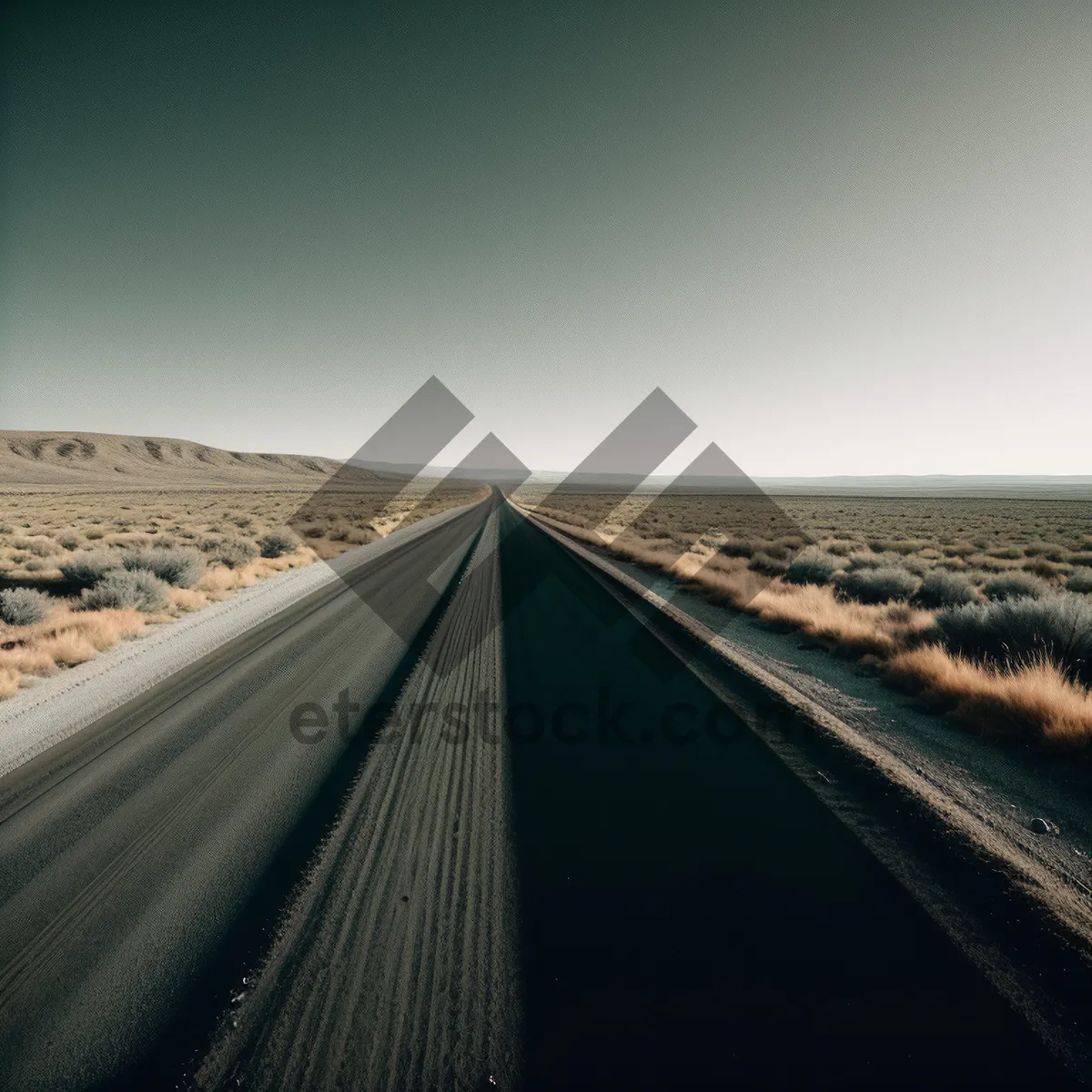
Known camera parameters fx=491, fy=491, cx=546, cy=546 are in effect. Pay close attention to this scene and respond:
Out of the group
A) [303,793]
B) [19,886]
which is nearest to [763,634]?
[303,793]

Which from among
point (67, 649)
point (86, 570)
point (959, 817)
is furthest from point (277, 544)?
point (959, 817)

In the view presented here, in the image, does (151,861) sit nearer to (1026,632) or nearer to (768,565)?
(1026,632)

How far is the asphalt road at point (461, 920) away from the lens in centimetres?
200

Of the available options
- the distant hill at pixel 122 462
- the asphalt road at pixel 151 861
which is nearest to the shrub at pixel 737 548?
the asphalt road at pixel 151 861

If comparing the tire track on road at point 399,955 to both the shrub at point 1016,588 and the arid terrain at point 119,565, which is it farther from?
the shrub at point 1016,588

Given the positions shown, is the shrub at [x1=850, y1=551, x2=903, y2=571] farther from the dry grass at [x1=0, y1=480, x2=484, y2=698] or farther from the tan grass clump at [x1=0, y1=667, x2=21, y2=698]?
the tan grass clump at [x1=0, y1=667, x2=21, y2=698]

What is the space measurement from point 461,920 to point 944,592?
35.8 ft

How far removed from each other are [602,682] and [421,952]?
3923 millimetres

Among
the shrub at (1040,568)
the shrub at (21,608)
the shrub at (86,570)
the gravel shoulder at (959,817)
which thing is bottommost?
the shrub at (1040,568)

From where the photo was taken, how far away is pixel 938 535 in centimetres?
2650

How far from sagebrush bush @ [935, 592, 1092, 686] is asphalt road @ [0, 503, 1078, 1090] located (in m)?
4.27

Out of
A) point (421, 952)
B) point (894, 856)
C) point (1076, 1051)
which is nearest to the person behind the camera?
point (1076, 1051)

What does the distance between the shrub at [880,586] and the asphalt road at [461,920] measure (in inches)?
307

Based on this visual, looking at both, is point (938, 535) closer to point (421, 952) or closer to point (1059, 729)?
point (1059, 729)
